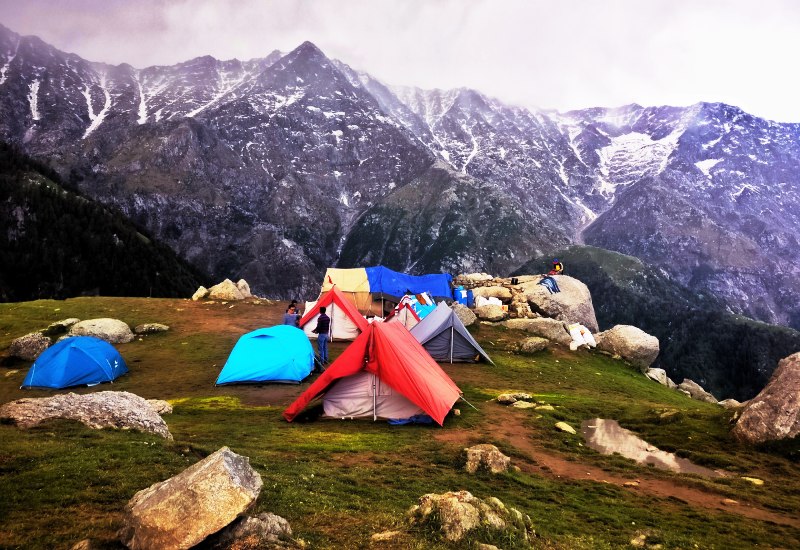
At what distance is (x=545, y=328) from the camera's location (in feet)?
141

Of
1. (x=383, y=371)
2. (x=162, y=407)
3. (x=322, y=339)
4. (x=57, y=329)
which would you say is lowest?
(x=162, y=407)

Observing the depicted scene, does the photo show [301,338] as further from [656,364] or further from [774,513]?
[656,364]

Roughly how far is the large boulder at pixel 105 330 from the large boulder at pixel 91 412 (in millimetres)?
22655

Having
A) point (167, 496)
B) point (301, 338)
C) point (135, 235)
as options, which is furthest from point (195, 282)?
point (167, 496)

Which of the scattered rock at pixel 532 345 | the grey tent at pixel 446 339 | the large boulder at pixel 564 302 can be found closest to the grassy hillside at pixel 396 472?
the grey tent at pixel 446 339

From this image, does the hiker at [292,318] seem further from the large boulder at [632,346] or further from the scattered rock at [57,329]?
the large boulder at [632,346]

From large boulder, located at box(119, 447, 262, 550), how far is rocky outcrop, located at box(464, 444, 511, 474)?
8.01 meters

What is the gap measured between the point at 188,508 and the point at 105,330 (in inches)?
1332

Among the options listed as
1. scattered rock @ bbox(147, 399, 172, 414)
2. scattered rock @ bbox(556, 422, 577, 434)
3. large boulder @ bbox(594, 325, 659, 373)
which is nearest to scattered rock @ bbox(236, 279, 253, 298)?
scattered rock @ bbox(147, 399, 172, 414)

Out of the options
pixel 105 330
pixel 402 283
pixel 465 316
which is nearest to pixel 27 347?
pixel 105 330

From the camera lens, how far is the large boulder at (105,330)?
1342 inches

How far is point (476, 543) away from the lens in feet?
27.4

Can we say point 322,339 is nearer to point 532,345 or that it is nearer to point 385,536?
point 532,345

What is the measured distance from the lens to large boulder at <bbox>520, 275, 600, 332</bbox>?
56.1 metres
